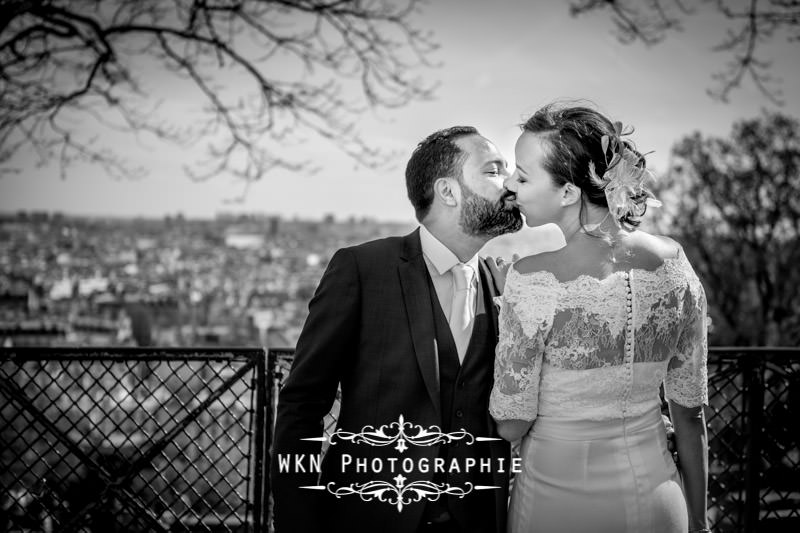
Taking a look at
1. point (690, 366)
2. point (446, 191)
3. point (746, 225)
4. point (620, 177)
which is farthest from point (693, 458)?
point (746, 225)

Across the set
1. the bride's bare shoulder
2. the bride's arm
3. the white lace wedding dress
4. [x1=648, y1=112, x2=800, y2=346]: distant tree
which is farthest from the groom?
[x1=648, y1=112, x2=800, y2=346]: distant tree

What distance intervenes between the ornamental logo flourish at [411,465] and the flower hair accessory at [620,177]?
84 centimetres

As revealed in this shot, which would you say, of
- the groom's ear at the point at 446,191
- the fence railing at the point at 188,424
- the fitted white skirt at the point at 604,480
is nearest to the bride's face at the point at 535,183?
the groom's ear at the point at 446,191

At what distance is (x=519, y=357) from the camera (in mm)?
1633

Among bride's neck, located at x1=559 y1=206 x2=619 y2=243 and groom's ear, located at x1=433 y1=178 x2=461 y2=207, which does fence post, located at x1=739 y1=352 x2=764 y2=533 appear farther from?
groom's ear, located at x1=433 y1=178 x2=461 y2=207

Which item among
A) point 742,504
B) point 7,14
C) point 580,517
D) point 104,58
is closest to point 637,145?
point 580,517

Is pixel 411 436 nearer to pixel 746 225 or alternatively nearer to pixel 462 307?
pixel 462 307

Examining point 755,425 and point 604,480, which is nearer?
point 604,480

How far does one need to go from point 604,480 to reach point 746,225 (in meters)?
20.9

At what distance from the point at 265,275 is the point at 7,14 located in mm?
11960

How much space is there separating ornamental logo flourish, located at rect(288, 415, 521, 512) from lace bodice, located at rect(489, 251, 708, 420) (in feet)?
0.77

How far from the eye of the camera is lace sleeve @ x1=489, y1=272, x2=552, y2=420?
1605mm

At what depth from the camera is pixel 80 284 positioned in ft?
46.2

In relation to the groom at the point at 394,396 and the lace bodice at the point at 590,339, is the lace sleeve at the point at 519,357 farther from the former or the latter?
the groom at the point at 394,396
